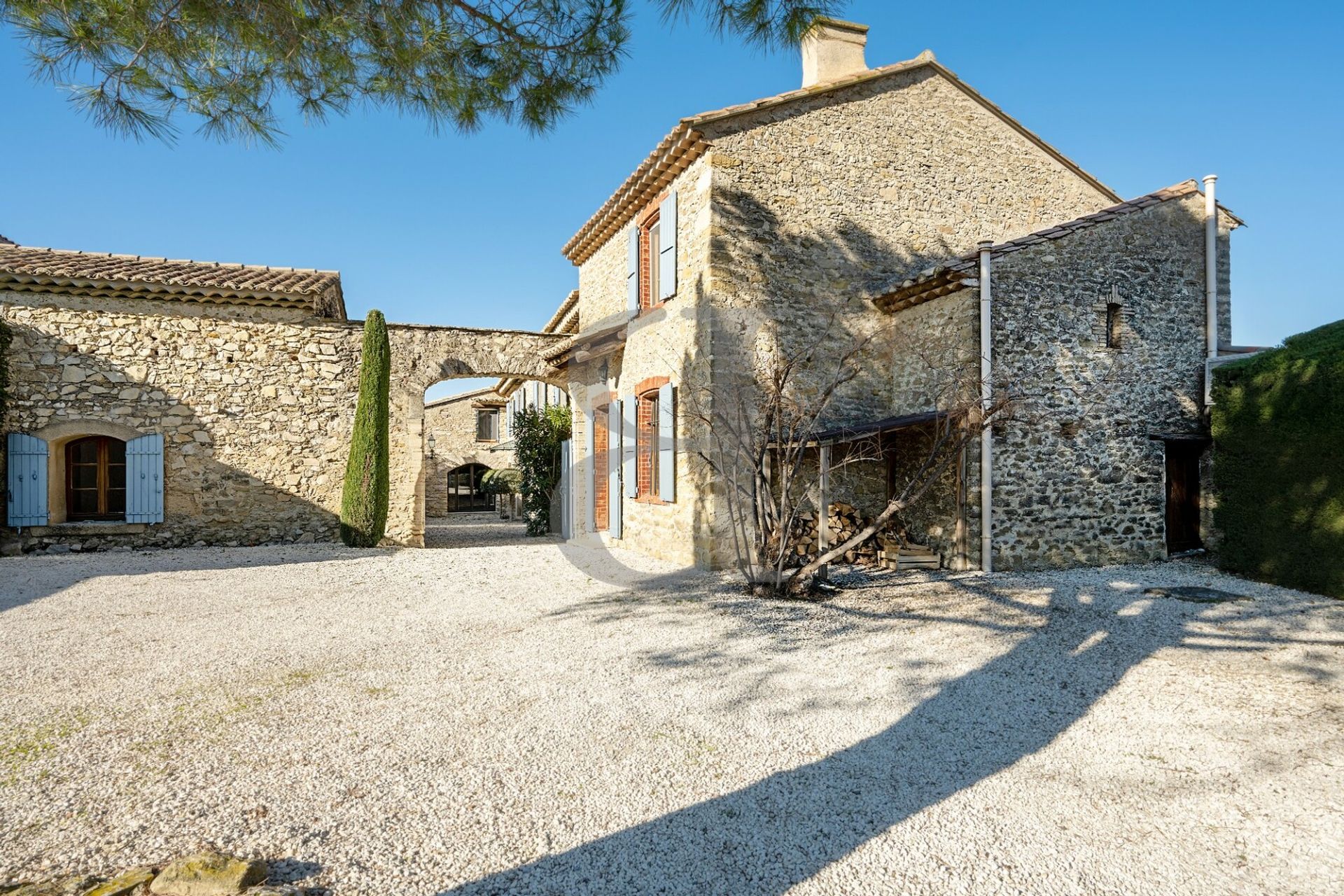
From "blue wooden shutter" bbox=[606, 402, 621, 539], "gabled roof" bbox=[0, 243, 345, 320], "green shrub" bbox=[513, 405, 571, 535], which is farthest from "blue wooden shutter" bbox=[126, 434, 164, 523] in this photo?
"blue wooden shutter" bbox=[606, 402, 621, 539]

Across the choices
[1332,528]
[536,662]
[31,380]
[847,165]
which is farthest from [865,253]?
[31,380]

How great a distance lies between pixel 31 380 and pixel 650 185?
8.95 meters

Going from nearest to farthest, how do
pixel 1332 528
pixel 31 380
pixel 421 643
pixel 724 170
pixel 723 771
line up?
1. pixel 723 771
2. pixel 421 643
3. pixel 1332 528
4. pixel 724 170
5. pixel 31 380

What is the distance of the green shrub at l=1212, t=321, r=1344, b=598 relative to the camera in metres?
6.58

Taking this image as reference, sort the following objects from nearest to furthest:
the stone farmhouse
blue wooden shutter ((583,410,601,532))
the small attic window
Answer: the stone farmhouse → the small attic window → blue wooden shutter ((583,410,601,532))

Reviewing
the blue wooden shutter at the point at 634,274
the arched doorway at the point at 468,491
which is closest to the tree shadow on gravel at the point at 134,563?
the blue wooden shutter at the point at 634,274

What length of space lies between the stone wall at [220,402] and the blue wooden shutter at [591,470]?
2203mm

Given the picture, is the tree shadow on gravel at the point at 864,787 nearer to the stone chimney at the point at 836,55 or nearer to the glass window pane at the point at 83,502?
the stone chimney at the point at 836,55

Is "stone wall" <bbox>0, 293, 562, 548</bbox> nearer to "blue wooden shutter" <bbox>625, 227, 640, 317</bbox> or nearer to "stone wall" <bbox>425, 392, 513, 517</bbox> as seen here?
"blue wooden shutter" <bbox>625, 227, 640, 317</bbox>

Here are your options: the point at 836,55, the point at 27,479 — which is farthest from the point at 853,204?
the point at 27,479

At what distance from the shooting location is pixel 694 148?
8016mm

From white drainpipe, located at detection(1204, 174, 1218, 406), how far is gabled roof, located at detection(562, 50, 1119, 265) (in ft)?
5.93

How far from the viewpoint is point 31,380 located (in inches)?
377

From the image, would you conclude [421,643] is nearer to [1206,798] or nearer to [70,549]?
[1206,798]
